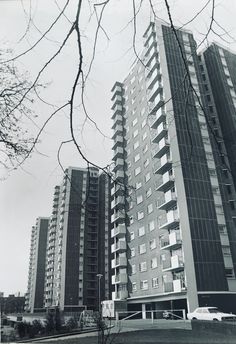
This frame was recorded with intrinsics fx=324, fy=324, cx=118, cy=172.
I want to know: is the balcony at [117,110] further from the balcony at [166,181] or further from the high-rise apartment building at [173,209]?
the balcony at [166,181]

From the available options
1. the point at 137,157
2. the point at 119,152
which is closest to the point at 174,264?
the point at 137,157

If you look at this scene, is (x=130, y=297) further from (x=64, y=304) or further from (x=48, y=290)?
(x=48, y=290)

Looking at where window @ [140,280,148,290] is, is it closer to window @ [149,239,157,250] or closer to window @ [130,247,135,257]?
window @ [149,239,157,250]

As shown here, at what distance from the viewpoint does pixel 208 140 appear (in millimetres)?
31969

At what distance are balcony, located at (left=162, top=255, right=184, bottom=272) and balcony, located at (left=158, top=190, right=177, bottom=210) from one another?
4.91 meters

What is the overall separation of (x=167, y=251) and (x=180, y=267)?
3681 mm

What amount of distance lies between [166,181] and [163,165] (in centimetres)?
172

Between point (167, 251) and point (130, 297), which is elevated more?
point (167, 251)

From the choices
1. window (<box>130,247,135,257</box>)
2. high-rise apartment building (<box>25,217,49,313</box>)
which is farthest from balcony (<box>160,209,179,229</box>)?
high-rise apartment building (<box>25,217,49,313</box>)

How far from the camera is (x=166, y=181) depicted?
29938 millimetres

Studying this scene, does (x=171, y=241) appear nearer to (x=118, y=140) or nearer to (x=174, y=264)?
(x=174, y=264)

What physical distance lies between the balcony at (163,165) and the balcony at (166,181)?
0.89 metres

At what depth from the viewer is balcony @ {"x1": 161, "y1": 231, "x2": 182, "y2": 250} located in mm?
26938

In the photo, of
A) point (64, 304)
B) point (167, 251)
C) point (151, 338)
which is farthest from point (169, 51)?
point (64, 304)
